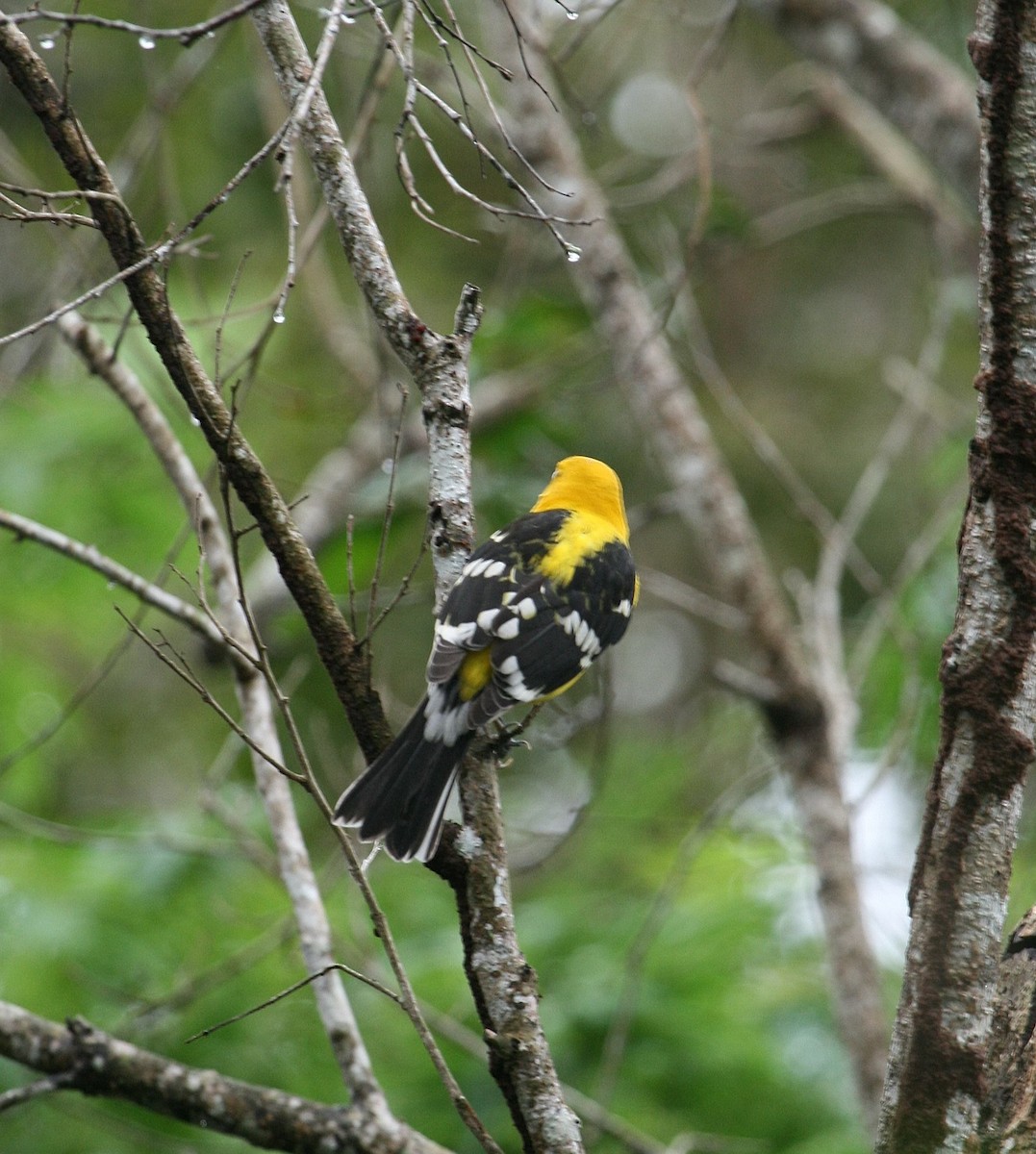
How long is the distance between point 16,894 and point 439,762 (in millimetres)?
1933

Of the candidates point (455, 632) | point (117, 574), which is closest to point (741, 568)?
point (455, 632)

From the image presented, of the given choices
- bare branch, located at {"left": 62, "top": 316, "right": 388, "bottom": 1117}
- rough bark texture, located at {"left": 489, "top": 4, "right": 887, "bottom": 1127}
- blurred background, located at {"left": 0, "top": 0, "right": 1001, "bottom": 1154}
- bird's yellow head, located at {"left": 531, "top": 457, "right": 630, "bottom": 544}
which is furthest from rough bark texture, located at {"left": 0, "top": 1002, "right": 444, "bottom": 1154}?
rough bark texture, located at {"left": 489, "top": 4, "right": 887, "bottom": 1127}

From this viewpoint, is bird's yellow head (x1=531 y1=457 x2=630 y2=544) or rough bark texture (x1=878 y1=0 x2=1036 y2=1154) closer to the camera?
rough bark texture (x1=878 y1=0 x2=1036 y2=1154)

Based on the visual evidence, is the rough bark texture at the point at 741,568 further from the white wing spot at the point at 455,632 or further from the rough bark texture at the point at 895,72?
the white wing spot at the point at 455,632

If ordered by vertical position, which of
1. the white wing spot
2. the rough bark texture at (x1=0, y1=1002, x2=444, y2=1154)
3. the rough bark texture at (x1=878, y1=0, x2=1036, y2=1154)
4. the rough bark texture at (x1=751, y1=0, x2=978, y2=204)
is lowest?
the rough bark texture at (x1=0, y1=1002, x2=444, y2=1154)

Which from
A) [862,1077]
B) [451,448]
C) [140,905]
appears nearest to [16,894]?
[140,905]

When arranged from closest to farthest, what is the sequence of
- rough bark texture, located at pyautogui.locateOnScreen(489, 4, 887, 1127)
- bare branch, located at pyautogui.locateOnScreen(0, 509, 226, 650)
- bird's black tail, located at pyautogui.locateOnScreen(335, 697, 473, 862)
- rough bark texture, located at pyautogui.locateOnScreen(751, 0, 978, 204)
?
bird's black tail, located at pyautogui.locateOnScreen(335, 697, 473, 862)
bare branch, located at pyautogui.locateOnScreen(0, 509, 226, 650)
rough bark texture, located at pyautogui.locateOnScreen(489, 4, 887, 1127)
rough bark texture, located at pyautogui.locateOnScreen(751, 0, 978, 204)

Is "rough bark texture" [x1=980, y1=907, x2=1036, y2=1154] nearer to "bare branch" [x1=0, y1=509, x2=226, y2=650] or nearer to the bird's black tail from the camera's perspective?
the bird's black tail

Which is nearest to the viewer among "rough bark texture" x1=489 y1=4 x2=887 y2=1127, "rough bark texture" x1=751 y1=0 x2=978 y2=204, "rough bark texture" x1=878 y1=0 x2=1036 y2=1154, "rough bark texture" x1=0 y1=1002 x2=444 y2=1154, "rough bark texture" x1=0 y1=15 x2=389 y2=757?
"rough bark texture" x1=878 y1=0 x2=1036 y2=1154

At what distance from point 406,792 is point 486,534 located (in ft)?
11.3

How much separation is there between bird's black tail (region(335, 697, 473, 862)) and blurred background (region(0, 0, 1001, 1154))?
66 cm

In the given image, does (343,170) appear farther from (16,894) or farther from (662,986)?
(662,986)

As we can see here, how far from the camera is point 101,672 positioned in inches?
135

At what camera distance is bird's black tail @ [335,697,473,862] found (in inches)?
103
